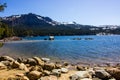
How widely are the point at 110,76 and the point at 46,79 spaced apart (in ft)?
17.1

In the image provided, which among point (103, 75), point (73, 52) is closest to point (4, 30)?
point (103, 75)

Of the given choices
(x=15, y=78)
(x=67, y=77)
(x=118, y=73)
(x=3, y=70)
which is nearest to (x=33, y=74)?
(x=15, y=78)

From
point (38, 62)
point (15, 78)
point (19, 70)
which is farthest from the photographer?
point (38, 62)

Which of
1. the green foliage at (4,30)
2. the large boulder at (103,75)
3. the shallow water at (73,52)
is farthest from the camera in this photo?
the shallow water at (73,52)

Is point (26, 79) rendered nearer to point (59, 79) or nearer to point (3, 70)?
point (59, 79)

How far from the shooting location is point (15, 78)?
16.5m

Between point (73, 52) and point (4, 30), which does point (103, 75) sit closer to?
point (4, 30)

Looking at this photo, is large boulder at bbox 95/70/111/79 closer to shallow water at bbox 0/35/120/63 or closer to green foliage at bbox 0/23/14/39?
green foliage at bbox 0/23/14/39

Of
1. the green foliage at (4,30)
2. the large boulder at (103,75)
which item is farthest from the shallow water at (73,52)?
the large boulder at (103,75)

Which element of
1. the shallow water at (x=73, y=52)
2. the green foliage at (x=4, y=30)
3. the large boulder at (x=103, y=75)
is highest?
the green foliage at (x=4, y=30)

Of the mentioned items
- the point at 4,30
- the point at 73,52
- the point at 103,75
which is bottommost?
the point at 73,52

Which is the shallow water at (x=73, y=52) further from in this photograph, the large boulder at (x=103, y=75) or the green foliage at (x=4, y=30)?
the large boulder at (x=103, y=75)

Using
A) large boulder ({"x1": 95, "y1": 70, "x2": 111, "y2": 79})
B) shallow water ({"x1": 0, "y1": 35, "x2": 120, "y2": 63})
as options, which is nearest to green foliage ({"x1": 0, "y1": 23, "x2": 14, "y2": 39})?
shallow water ({"x1": 0, "y1": 35, "x2": 120, "y2": 63})

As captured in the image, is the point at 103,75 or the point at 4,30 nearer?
the point at 103,75
